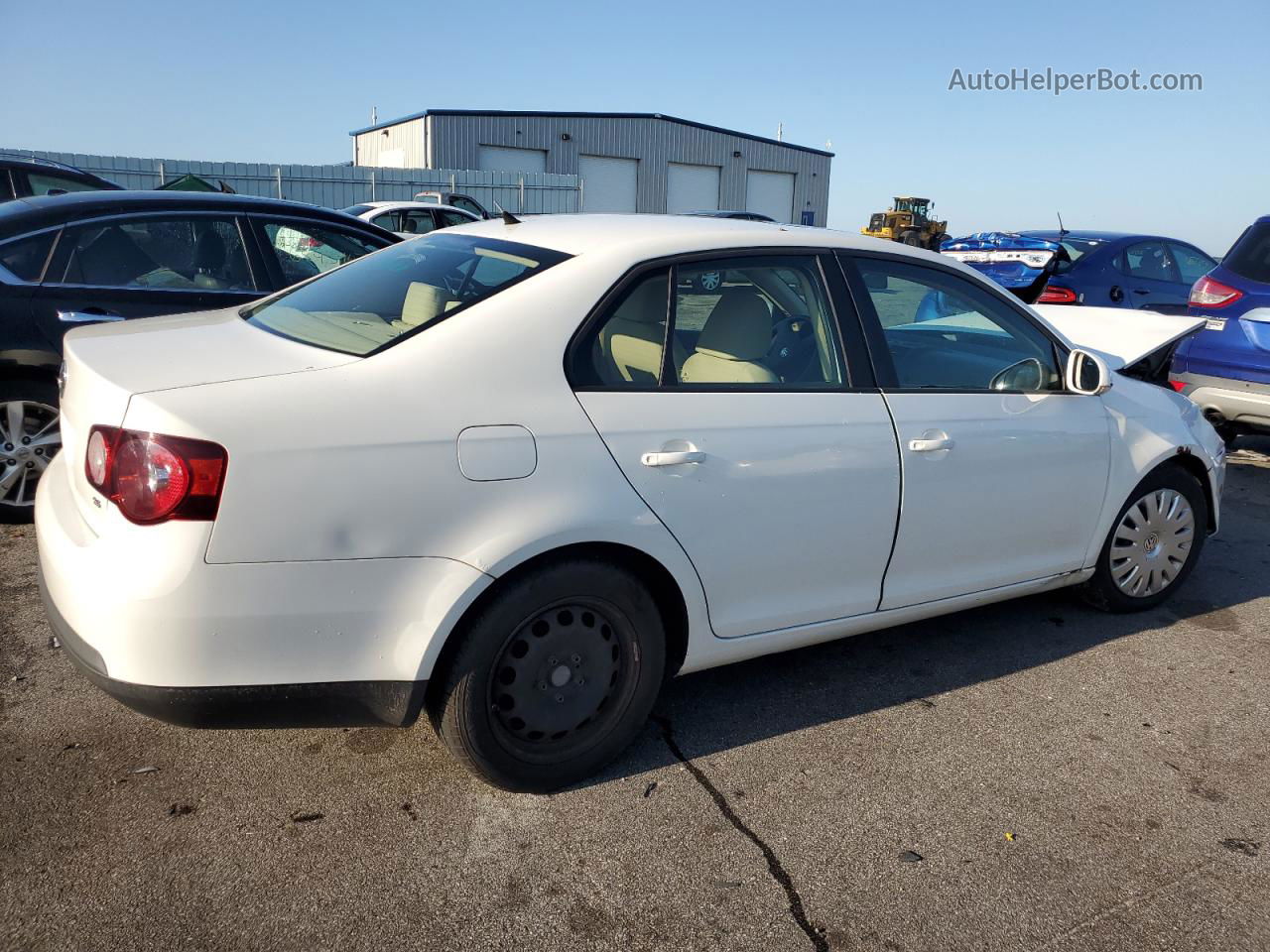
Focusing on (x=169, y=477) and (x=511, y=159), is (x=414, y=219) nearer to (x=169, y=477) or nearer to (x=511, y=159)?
(x=169, y=477)

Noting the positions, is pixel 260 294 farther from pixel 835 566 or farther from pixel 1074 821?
pixel 1074 821

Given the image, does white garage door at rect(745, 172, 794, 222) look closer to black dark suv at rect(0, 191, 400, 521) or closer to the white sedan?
black dark suv at rect(0, 191, 400, 521)

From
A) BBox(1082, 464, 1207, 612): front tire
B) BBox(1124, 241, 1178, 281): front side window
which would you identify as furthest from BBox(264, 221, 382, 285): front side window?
BBox(1124, 241, 1178, 281): front side window

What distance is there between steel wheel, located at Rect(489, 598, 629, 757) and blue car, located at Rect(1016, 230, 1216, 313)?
25.2 feet

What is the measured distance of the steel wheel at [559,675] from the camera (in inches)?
111

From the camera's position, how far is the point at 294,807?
288 cm

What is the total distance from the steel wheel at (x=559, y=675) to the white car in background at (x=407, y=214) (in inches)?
494

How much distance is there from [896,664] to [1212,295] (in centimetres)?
466

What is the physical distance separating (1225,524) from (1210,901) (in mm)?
4090

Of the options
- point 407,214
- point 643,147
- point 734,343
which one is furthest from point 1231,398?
point 643,147

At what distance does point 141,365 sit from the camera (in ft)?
8.80

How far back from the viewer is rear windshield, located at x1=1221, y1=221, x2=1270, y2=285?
6.89 meters

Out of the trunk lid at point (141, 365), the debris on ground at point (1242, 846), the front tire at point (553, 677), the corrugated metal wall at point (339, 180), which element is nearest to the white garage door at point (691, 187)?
the corrugated metal wall at point (339, 180)

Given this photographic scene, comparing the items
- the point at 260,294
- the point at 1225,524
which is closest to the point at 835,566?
the point at 260,294
